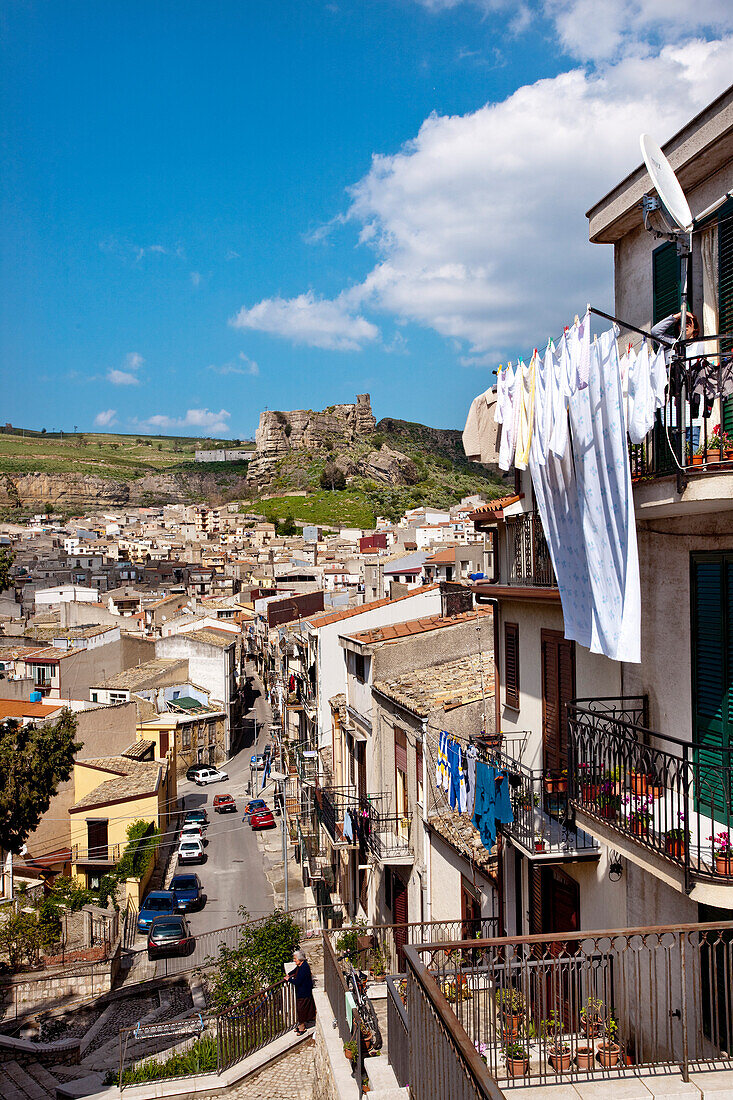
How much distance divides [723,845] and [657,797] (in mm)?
1197

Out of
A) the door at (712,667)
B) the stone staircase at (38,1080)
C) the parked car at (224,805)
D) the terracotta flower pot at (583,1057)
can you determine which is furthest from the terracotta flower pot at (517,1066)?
the parked car at (224,805)

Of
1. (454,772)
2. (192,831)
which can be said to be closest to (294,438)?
(192,831)

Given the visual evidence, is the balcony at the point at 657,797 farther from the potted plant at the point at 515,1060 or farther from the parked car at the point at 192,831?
the parked car at the point at 192,831

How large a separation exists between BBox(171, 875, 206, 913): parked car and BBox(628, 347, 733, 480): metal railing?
25346 millimetres

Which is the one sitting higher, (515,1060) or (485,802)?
(485,802)

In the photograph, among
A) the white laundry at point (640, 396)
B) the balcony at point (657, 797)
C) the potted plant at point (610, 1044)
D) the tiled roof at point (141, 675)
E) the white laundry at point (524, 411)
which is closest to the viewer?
the balcony at point (657, 797)

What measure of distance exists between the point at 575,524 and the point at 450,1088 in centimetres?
474

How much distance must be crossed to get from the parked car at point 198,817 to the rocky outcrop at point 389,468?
13451 cm

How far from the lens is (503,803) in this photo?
10469 mm

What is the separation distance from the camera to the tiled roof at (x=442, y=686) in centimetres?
1543

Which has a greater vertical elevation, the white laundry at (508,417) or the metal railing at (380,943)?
the white laundry at (508,417)

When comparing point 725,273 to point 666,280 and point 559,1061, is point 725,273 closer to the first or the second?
point 666,280

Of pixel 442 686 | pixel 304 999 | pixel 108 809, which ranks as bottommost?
pixel 108 809

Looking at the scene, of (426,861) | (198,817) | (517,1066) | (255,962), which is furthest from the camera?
(198,817)
